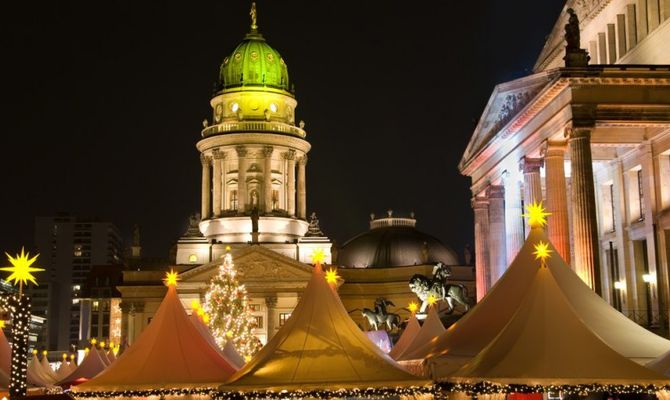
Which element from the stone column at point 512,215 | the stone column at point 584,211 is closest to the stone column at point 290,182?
the stone column at point 512,215

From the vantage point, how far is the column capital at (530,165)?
45.7m

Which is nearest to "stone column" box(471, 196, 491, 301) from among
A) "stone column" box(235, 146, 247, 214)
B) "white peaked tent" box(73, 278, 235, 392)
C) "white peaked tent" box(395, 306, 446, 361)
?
"white peaked tent" box(395, 306, 446, 361)

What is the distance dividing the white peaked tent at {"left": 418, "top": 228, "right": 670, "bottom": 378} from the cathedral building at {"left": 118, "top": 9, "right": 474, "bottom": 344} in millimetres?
68126

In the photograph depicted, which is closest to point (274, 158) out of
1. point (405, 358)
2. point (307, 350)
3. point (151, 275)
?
point (151, 275)

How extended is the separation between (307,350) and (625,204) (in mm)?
29559

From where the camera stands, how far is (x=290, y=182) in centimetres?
10244

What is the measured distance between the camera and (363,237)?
116 m

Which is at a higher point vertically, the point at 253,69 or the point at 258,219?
the point at 253,69

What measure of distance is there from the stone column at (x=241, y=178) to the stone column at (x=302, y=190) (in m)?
6.35

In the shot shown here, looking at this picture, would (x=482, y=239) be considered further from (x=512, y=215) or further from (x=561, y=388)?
(x=561, y=388)

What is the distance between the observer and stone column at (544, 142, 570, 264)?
135ft

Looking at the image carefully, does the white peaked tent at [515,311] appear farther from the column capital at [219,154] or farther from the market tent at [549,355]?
the column capital at [219,154]

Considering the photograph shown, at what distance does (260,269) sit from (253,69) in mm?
20052

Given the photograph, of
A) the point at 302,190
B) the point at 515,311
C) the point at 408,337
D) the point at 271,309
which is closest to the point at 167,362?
the point at 515,311
